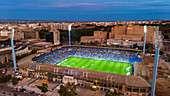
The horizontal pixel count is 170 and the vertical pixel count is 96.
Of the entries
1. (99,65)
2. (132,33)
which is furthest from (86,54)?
(132,33)

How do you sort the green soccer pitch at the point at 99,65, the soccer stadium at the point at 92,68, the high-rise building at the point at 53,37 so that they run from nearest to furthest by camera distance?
the soccer stadium at the point at 92,68 < the green soccer pitch at the point at 99,65 < the high-rise building at the point at 53,37

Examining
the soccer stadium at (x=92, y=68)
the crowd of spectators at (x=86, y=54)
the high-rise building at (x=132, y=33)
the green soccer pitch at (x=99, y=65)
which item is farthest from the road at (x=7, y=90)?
the high-rise building at (x=132, y=33)

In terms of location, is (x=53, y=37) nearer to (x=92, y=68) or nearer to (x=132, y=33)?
(x=92, y=68)

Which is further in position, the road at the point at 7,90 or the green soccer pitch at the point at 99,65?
the green soccer pitch at the point at 99,65

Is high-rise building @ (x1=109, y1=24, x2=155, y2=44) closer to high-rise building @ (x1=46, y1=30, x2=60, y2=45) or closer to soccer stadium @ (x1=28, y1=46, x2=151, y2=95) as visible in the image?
soccer stadium @ (x1=28, y1=46, x2=151, y2=95)

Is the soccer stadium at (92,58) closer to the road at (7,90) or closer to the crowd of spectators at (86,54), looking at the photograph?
the crowd of spectators at (86,54)

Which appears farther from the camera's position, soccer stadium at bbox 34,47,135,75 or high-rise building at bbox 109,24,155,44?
high-rise building at bbox 109,24,155,44

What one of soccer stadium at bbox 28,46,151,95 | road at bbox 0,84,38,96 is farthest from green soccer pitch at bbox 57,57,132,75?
road at bbox 0,84,38,96

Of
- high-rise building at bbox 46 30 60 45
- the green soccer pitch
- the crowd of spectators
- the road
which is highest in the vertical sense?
high-rise building at bbox 46 30 60 45
